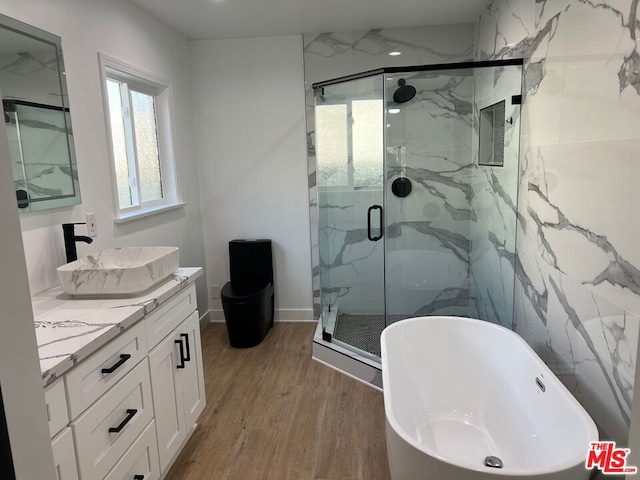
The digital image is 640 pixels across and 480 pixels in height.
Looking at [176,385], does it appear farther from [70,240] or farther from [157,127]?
[157,127]

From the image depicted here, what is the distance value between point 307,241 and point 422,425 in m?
2.09

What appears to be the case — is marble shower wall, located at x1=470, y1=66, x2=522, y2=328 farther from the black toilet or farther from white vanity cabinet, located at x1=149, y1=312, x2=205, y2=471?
white vanity cabinet, located at x1=149, y1=312, x2=205, y2=471

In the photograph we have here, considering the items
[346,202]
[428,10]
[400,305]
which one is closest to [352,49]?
[428,10]

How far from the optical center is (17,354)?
65 centimetres

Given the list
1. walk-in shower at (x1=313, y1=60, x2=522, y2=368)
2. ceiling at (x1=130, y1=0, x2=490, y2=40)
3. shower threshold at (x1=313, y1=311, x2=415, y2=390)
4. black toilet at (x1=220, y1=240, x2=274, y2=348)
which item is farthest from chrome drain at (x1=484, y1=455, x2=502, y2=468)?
ceiling at (x1=130, y1=0, x2=490, y2=40)

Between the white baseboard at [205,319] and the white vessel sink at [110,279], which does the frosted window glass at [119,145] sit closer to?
the white vessel sink at [110,279]

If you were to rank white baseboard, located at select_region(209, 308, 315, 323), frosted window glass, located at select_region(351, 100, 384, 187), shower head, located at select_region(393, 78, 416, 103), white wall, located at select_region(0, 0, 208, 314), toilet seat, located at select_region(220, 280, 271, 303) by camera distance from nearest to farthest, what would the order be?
white wall, located at select_region(0, 0, 208, 314), shower head, located at select_region(393, 78, 416, 103), frosted window glass, located at select_region(351, 100, 384, 187), toilet seat, located at select_region(220, 280, 271, 303), white baseboard, located at select_region(209, 308, 315, 323)

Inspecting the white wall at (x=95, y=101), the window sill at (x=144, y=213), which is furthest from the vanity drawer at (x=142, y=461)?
the window sill at (x=144, y=213)

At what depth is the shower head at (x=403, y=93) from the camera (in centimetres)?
318

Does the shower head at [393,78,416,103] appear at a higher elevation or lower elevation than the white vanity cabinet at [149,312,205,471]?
higher

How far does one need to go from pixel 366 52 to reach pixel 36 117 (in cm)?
258

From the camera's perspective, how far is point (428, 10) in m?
3.29

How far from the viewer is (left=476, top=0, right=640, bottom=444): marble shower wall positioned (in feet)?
5.13

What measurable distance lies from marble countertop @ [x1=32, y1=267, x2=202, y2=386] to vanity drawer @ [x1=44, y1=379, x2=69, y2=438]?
0.12ft
